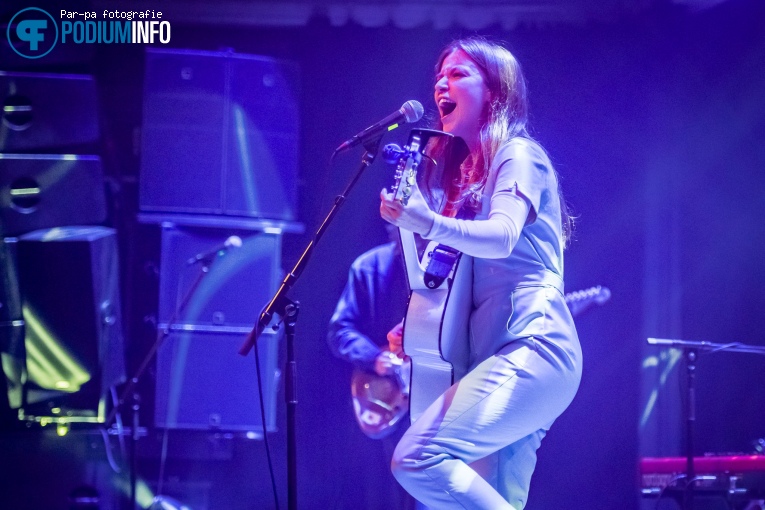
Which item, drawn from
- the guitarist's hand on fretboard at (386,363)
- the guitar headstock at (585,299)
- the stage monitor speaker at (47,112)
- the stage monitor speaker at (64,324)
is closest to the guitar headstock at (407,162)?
the guitarist's hand on fretboard at (386,363)

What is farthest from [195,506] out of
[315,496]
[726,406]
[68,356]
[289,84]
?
[726,406]

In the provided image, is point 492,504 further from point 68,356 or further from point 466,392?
point 68,356

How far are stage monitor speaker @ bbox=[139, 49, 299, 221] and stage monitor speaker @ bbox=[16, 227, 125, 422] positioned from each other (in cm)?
46

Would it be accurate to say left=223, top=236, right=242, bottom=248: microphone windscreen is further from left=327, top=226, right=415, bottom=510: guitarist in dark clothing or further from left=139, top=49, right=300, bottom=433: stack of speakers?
left=327, top=226, right=415, bottom=510: guitarist in dark clothing

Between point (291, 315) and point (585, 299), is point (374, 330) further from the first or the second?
point (291, 315)

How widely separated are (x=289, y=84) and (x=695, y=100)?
2588mm

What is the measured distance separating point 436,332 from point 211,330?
2.12 metres

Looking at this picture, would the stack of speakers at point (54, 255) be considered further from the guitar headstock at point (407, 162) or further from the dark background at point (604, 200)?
the guitar headstock at point (407, 162)

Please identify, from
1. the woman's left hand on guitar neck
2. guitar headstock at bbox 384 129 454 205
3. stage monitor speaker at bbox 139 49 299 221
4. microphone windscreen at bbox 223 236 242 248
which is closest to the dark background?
stage monitor speaker at bbox 139 49 299 221

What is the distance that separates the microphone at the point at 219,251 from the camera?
13.5 ft

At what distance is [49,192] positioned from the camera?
4.08 m

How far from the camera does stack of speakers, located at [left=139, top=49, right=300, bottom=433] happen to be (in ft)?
13.5

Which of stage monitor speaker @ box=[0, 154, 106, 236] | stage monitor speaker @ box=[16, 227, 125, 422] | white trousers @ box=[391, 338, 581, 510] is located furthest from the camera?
stage monitor speaker @ box=[0, 154, 106, 236]

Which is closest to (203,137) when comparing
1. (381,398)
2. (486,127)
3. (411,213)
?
(381,398)
